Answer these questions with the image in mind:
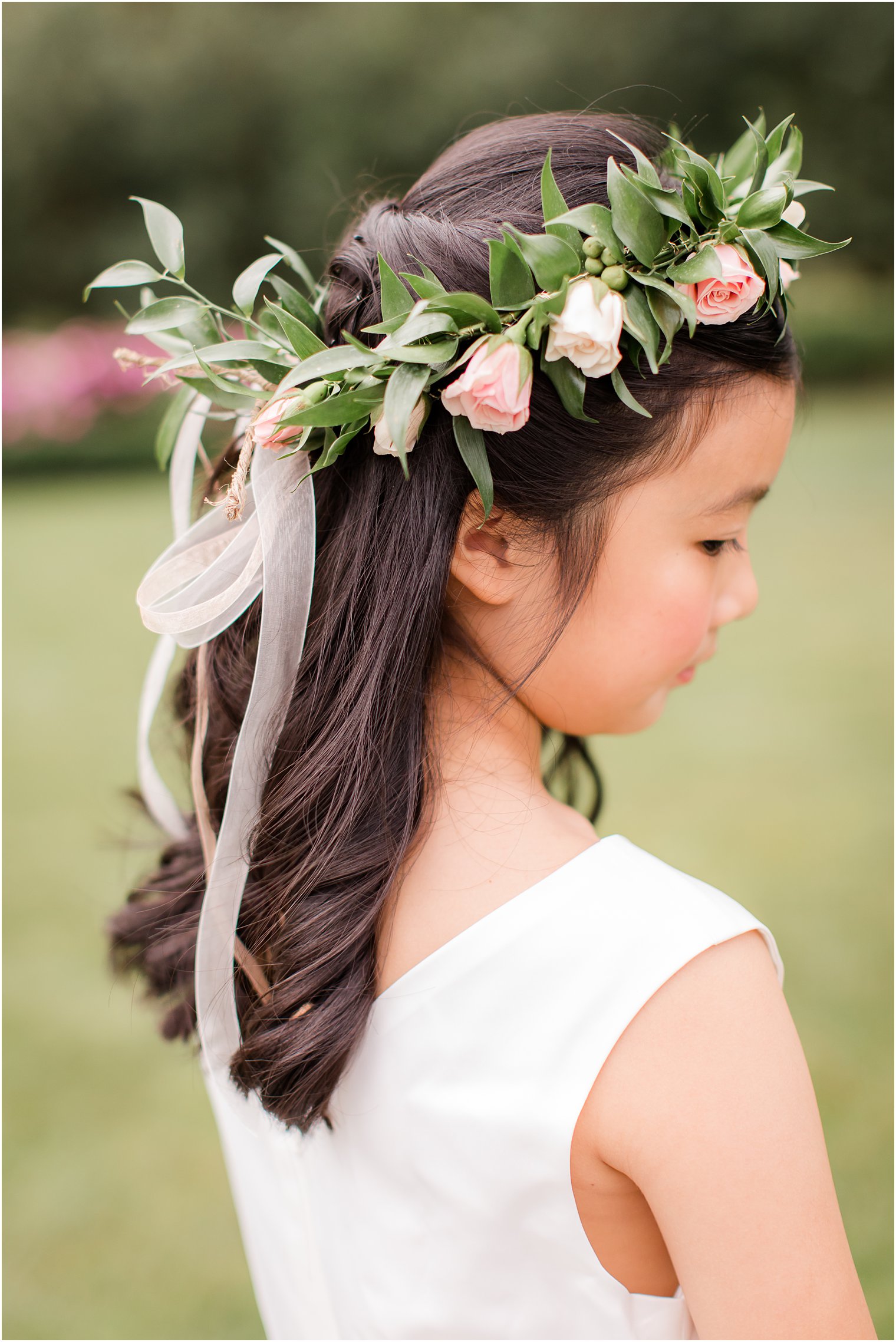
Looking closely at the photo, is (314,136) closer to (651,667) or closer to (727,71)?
(727,71)

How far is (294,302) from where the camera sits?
1231 millimetres

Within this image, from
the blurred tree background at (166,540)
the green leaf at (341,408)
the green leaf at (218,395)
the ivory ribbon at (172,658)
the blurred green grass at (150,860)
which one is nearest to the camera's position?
the green leaf at (341,408)

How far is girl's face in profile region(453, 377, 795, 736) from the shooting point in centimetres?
112

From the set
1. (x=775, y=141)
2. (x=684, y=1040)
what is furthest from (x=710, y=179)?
(x=684, y=1040)

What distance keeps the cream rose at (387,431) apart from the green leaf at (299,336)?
10cm

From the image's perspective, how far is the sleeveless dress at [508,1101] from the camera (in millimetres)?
976

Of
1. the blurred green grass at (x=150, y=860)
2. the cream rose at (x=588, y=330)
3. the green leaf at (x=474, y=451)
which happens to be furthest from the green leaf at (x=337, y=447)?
the blurred green grass at (x=150, y=860)

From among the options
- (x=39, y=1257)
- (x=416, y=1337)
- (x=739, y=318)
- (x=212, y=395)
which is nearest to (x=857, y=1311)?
(x=416, y=1337)

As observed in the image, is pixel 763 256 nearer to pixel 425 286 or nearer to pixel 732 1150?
pixel 425 286

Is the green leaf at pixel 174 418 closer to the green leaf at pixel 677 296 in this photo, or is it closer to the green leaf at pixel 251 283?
the green leaf at pixel 251 283

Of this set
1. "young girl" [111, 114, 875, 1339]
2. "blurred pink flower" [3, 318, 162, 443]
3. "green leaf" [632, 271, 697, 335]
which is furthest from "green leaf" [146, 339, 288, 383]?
"blurred pink flower" [3, 318, 162, 443]

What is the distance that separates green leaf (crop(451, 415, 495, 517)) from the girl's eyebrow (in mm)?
249

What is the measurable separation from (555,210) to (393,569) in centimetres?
40

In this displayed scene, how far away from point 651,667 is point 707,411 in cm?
29
